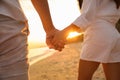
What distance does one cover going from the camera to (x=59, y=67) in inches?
144

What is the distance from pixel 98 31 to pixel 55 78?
1510 mm

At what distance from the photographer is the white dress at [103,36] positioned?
6.19 ft

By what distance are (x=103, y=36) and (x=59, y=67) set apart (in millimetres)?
1820

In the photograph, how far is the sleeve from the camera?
175 centimetres

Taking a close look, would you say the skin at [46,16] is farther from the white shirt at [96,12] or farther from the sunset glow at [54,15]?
the sunset glow at [54,15]

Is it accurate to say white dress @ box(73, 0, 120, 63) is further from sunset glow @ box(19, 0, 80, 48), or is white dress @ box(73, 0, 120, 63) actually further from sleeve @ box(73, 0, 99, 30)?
sunset glow @ box(19, 0, 80, 48)

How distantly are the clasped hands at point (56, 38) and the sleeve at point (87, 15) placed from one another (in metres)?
0.10

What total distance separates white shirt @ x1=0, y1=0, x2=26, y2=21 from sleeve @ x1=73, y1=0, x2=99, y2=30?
2.04ft

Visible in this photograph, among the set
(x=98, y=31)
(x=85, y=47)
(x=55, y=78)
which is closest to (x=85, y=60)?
(x=85, y=47)

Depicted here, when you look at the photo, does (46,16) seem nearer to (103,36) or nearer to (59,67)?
(103,36)

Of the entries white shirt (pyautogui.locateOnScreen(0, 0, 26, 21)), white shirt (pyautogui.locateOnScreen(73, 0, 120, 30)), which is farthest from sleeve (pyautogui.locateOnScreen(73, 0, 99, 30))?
white shirt (pyautogui.locateOnScreen(0, 0, 26, 21))

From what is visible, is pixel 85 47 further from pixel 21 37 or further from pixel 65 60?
Result: pixel 65 60

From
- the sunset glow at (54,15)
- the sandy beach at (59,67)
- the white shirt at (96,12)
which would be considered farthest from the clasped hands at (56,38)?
the sunset glow at (54,15)

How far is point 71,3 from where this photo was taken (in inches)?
214
